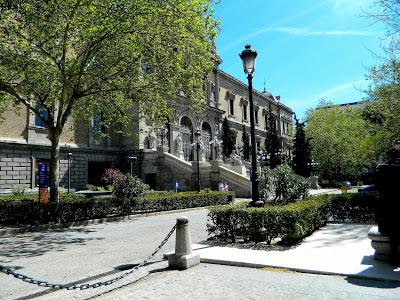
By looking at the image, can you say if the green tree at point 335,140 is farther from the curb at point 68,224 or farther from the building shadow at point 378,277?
the building shadow at point 378,277

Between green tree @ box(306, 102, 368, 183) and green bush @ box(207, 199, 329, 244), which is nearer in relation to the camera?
green bush @ box(207, 199, 329, 244)

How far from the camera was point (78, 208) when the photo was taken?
49.9 feet

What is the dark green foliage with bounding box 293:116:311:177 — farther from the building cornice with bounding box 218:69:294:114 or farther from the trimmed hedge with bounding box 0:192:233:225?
the trimmed hedge with bounding box 0:192:233:225

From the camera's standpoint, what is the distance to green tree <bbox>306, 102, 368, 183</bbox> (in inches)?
2114

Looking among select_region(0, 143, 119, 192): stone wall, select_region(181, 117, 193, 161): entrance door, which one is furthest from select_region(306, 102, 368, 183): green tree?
select_region(0, 143, 119, 192): stone wall

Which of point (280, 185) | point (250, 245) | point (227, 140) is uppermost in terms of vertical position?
point (227, 140)

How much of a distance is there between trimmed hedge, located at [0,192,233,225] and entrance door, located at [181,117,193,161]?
725 inches

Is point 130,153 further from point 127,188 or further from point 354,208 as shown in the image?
point 354,208

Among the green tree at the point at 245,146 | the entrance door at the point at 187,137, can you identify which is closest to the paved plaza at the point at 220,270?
the entrance door at the point at 187,137

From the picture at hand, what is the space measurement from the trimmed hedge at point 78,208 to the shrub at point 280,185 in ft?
25.8

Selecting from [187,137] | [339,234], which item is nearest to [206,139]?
[187,137]

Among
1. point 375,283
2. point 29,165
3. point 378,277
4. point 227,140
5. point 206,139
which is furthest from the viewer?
point 227,140

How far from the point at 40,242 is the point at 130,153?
73.3 feet

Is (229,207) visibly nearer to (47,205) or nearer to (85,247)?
(85,247)
